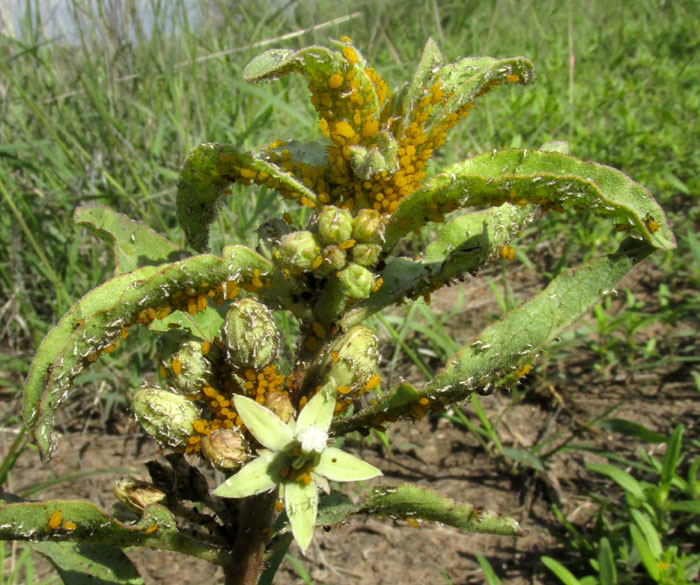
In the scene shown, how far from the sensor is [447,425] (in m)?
3.30

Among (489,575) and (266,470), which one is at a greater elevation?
(266,470)

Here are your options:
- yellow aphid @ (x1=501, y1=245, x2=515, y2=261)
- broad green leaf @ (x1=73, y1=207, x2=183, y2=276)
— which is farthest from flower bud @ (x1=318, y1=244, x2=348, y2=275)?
broad green leaf @ (x1=73, y1=207, x2=183, y2=276)

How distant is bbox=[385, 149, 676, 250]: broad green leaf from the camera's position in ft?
4.03

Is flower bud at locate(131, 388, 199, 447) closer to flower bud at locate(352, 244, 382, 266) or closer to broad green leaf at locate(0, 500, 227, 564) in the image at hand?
broad green leaf at locate(0, 500, 227, 564)

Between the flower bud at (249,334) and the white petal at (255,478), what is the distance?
0.71ft

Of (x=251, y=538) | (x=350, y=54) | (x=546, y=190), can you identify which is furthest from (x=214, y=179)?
(x=251, y=538)

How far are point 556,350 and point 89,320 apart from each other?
2.69 m

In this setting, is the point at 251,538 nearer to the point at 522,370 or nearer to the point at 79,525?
the point at 79,525

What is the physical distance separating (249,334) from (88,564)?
80 centimetres

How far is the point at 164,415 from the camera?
1430mm

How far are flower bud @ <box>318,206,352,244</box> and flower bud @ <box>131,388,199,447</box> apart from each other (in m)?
0.53

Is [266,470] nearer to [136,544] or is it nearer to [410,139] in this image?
[136,544]

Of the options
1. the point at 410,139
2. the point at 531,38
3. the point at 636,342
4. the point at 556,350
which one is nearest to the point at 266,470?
the point at 410,139

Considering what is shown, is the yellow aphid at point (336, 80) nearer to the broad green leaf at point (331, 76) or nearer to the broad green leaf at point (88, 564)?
the broad green leaf at point (331, 76)
